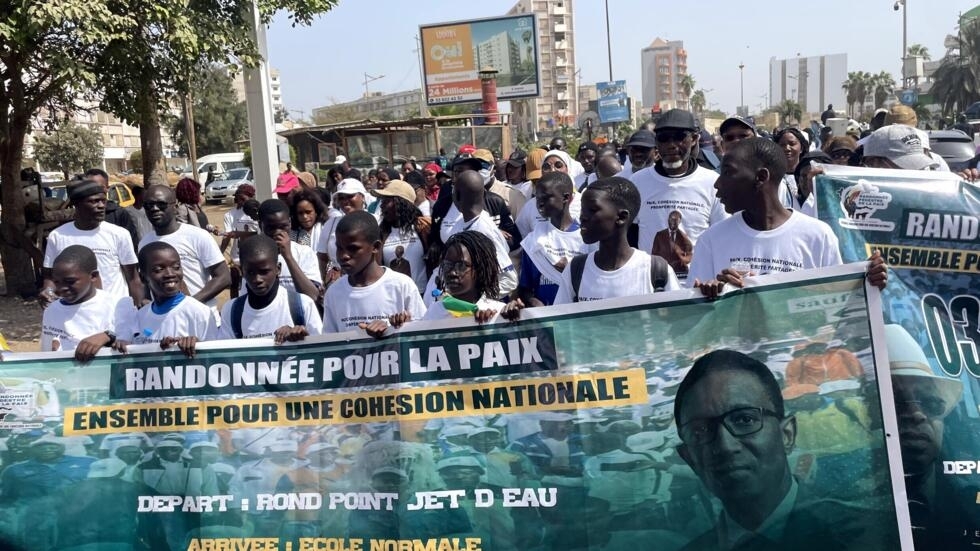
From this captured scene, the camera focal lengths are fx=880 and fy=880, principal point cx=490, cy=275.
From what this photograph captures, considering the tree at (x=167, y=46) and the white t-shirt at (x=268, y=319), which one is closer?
the white t-shirt at (x=268, y=319)

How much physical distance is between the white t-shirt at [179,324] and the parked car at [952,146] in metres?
8.16

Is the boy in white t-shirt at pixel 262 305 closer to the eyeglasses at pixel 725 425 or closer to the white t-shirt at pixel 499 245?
the white t-shirt at pixel 499 245

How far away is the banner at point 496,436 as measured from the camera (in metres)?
3.31

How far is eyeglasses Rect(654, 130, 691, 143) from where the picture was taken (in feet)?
16.5

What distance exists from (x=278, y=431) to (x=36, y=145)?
51.5 metres

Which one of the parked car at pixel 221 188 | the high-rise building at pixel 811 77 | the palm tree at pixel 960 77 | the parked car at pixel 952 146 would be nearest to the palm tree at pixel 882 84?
the palm tree at pixel 960 77

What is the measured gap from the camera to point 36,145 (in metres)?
48.5

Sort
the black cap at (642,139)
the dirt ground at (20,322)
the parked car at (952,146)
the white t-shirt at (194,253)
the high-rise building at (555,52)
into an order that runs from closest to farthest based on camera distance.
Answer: the white t-shirt at (194,253) → the black cap at (642,139) → the parked car at (952,146) → the dirt ground at (20,322) → the high-rise building at (555,52)

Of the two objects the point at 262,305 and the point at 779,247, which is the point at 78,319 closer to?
the point at 262,305

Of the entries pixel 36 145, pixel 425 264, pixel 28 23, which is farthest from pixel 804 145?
pixel 36 145

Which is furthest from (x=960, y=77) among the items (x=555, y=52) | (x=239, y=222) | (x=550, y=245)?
(x=555, y=52)

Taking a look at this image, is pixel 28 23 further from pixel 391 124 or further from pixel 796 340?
pixel 391 124

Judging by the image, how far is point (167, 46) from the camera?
10.6 meters

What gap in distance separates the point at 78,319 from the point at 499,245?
2358mm
